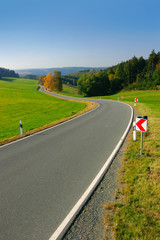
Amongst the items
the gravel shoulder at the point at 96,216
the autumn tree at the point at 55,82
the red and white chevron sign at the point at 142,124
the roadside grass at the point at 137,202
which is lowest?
the gravel shoulder at the point at 96,216

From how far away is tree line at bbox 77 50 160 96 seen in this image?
72925 millimetres

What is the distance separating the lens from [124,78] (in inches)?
3477

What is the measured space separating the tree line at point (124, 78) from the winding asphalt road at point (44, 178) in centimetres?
6595

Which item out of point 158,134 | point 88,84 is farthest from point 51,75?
point 158,134

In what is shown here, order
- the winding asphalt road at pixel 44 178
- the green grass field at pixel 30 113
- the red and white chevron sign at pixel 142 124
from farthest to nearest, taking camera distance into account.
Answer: the green grass field at pixel 30 113 → the red and white chevron sign at pixel 142 124 → the winding asphalt road at pixel 44 178

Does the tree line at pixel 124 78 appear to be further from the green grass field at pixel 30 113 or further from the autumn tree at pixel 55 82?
the green grass field at pixel 30 113

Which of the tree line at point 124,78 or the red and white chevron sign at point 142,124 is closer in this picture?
the red and white chevron sign at point 142,124

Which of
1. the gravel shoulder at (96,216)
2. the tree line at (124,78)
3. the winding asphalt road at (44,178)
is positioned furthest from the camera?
the tree line at (124,78)

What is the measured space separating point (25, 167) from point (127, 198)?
382cm

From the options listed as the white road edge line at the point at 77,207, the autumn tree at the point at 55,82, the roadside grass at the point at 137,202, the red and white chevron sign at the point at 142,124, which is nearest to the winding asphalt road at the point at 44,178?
the white road edge line at the point at 77,207

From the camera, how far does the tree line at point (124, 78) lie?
72925 millimetres

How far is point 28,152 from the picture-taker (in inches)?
291

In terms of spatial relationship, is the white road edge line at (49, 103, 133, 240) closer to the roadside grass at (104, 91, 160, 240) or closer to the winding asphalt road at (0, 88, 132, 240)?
the winding asphalt road at (0, 88, 132, 240)

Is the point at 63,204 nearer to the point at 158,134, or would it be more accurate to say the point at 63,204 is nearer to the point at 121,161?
the point at 121,161
